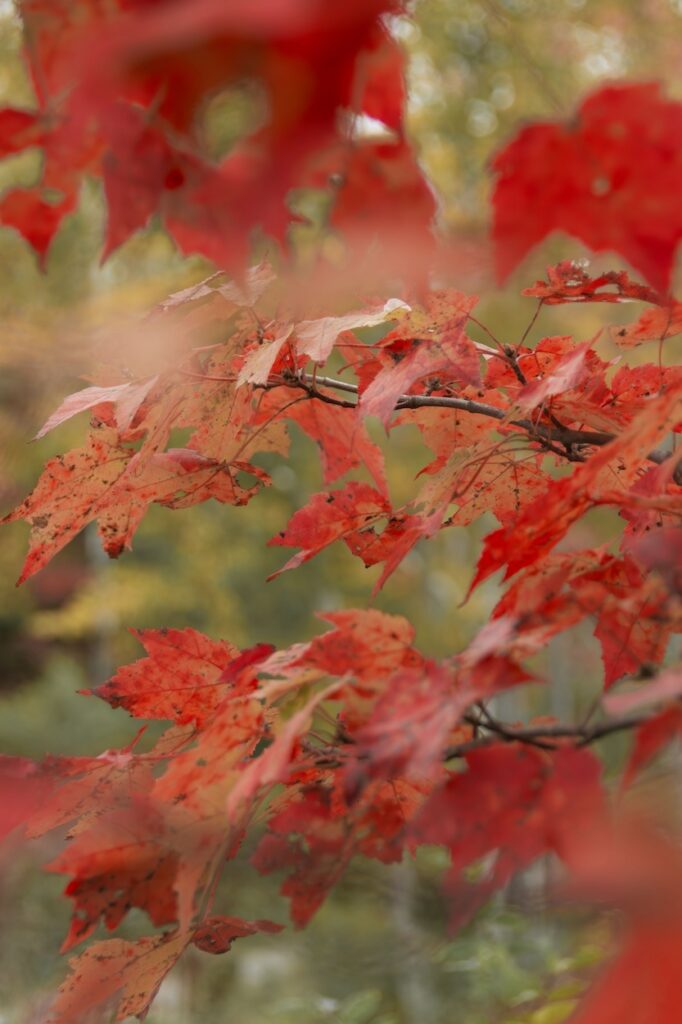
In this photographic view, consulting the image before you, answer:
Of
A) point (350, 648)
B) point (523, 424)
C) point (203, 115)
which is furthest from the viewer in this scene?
point (523, 424)

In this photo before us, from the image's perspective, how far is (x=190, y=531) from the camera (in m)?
4.08

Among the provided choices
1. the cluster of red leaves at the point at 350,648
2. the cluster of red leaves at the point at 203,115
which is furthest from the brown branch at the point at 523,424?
the cluster of red leaves at the point at 203,115

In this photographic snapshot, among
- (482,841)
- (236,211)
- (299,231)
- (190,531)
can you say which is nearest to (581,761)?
(482,841)

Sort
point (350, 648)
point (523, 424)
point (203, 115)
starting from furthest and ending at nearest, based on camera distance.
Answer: point (523, 424), point (350, 648), point (203, 115)

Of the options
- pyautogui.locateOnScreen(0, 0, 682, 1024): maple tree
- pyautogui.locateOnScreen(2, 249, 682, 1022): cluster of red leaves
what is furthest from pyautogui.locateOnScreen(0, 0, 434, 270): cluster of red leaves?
pyautogui.locateOnScreen(2, 249, 682, 1022): cluster of red leaves

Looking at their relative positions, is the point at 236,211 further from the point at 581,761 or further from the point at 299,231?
the point at 299,231

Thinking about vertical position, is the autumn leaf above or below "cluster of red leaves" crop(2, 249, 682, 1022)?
above

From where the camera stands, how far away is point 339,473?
70 cm

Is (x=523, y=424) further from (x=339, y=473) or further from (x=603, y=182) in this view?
(x=603, y=182)

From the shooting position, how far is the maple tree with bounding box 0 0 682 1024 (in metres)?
0.31

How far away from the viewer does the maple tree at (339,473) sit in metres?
0.31

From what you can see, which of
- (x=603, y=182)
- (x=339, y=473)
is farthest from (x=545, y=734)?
(x=339, y=473)

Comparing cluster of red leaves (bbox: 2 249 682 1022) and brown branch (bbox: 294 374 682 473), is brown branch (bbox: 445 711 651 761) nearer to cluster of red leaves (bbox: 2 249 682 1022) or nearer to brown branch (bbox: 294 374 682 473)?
cluster of red leaves (bbox: 2 249 682 1022)

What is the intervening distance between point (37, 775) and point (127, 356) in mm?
253
